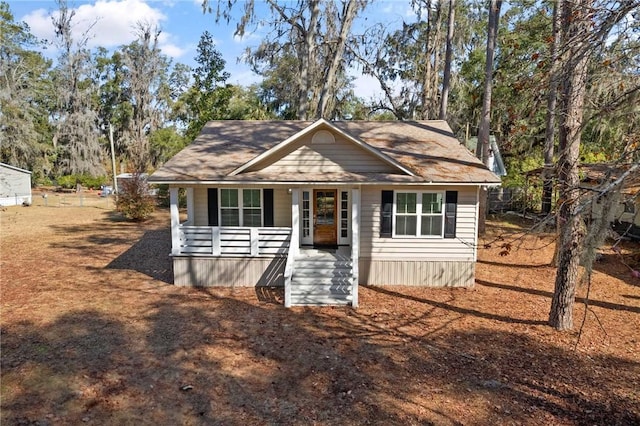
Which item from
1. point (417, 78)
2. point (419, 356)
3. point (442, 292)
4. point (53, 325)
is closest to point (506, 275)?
point (442, 292)

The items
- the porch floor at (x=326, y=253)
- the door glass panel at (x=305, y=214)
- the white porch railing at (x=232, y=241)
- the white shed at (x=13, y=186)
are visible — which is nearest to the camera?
the white porch railing at (x=232, y=241)

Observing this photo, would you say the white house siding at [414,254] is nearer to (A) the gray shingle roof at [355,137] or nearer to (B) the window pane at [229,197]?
(A) the gray shingle roof at [355,137]

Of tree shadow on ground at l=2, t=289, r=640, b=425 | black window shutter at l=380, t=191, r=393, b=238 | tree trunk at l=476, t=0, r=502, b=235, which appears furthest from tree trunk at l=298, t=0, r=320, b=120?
tree shadow on ground at l=2, t=289, r=640, b=425

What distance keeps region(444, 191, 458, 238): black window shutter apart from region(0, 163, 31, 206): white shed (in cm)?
3133

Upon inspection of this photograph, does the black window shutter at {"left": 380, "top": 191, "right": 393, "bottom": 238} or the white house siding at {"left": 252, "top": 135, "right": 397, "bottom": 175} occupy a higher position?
the white house siding at {"left": 252, "top": 135, "right": 397, "bottom": 175}

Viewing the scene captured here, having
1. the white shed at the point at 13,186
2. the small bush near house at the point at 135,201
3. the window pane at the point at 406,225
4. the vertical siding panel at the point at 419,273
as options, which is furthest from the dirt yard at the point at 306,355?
the white shed at the point at 13,186

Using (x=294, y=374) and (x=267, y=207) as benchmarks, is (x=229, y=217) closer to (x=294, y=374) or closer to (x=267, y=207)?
(x=267, y=207)

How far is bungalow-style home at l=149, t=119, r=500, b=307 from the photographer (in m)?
10.4

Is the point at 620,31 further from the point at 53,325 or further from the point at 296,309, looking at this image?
the point at 53,325

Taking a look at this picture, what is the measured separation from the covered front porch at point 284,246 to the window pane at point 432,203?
188 cm

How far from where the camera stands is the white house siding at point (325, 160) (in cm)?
1084

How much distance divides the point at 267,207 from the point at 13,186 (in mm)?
27316

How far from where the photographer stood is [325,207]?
1177 centimetres

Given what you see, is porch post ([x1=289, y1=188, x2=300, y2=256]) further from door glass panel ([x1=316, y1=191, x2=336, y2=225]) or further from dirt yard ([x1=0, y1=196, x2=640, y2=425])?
dirt yard ([x1=0, y1=196, x2=640, y2=425])
